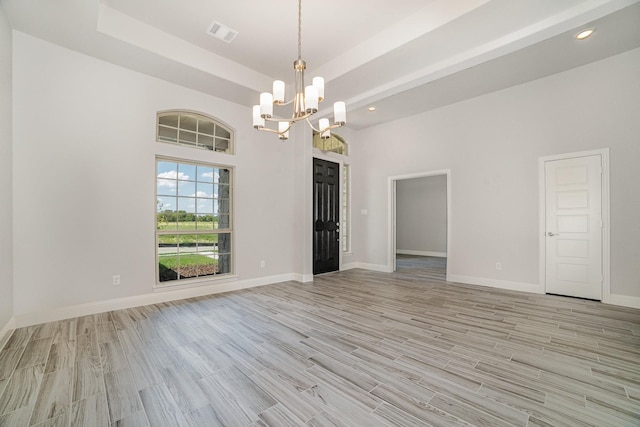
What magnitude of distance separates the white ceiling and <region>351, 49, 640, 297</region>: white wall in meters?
0.43

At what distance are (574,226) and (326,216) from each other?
4257mm

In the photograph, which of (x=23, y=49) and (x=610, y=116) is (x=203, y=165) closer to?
(x=23, y=49)

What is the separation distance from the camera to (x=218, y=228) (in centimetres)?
467

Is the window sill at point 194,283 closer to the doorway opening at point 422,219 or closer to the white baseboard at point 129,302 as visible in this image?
the white baseboard at point 129,302

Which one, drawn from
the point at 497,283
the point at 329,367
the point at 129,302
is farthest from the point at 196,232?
the point at 497,283

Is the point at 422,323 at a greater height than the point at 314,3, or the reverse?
the point at 314,3

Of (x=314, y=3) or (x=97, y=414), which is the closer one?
(x=97, y=414)

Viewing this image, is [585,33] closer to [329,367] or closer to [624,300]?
[624,300]

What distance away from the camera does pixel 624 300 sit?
12.2 feet

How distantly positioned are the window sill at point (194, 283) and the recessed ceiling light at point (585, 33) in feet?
18.7

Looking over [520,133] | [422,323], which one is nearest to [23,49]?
[422,323]

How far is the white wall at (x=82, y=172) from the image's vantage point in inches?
120

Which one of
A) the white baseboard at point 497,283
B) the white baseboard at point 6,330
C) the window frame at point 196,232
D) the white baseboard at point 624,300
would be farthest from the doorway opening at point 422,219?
the white baseboard at point 6,330

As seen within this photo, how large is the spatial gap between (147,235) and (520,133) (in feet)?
19.9
